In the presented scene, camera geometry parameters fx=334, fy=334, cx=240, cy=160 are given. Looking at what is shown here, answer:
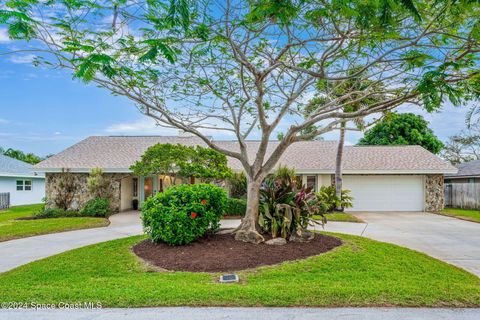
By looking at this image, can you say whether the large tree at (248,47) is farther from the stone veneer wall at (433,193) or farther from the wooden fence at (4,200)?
the wooden fence at (4,200)

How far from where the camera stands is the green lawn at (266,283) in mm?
4414

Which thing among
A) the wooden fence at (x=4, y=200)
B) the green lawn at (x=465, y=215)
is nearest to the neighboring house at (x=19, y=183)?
the wooden fence at (x=4, y=200)

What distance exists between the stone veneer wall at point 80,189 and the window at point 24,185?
9093 mm

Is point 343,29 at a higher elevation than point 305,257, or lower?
higher

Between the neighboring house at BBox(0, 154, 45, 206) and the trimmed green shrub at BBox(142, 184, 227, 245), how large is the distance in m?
18.5

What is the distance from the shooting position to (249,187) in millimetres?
8781

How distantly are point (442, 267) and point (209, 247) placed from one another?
5.00 meters

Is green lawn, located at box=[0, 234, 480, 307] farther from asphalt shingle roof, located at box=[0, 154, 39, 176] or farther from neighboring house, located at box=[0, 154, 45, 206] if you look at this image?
neighboring house, located at box=[0, 154, 45, 206]

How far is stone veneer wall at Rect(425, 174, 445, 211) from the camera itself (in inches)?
763

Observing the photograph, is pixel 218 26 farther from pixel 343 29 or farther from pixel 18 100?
pixel 18 100

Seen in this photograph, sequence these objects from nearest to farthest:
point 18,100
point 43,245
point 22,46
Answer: point 22,46 → point 43,245 → point 18,100

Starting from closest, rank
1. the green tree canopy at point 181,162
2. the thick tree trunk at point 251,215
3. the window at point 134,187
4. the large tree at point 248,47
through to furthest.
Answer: the large tree at point 248,47 → the thick tree trunk at point 251,215 → the green tree canopy at point 181,162 → the window at point 134,187

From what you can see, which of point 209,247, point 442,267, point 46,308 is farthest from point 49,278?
point 442,267

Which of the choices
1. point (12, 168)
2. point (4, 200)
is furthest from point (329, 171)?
point (12, 168)
